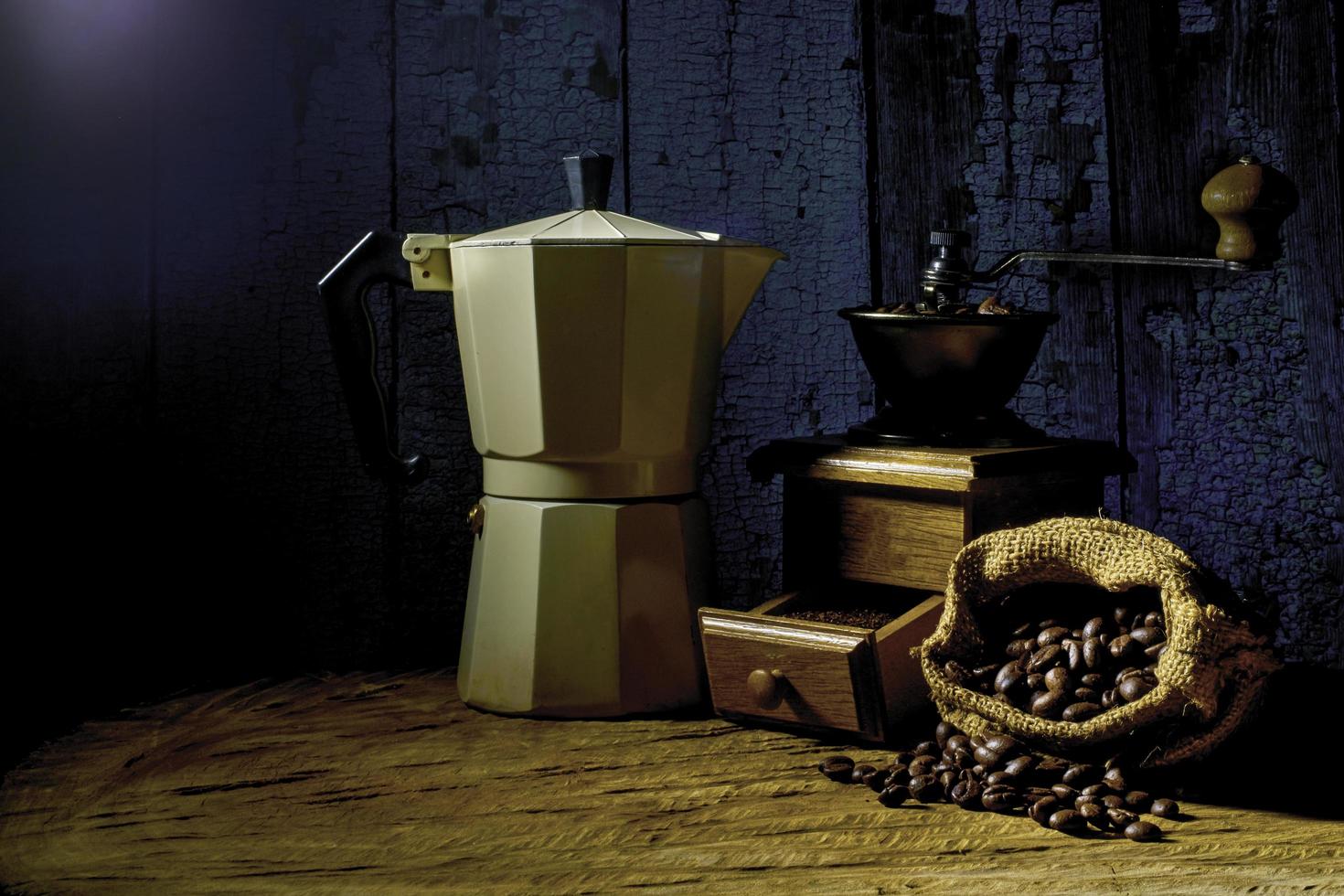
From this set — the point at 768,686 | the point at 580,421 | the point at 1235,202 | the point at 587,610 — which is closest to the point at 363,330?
the point at 580,421

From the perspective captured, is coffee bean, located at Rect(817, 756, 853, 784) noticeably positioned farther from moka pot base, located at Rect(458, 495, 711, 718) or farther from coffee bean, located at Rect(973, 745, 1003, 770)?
moka pot base, located at Rect(458, 495, 711, 718)

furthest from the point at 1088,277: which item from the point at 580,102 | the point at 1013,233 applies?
the point at 580,102

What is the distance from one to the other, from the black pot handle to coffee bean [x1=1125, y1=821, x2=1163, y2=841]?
73 centimetres

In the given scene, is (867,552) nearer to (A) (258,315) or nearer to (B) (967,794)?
(B) (967,794)

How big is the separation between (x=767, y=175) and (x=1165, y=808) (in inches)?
34.6

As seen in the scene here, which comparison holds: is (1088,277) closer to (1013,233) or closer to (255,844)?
(1013,233)

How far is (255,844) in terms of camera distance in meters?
0.92

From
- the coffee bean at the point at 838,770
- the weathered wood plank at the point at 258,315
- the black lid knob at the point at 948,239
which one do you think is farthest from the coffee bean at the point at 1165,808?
the weathered wood plank at the point at 258,315

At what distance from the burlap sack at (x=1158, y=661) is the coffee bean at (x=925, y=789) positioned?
3.5 inches

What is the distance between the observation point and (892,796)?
3.29 ft

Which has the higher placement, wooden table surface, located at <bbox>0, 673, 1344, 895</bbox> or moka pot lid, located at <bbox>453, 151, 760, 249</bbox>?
moka pot lid, located at <bbox>453, 151, 760, 249</bbox>

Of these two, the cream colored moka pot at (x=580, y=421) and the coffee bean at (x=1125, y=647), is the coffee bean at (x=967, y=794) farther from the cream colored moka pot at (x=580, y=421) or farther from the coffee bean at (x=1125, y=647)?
the cream colored moka pot at (x=580, y=421)

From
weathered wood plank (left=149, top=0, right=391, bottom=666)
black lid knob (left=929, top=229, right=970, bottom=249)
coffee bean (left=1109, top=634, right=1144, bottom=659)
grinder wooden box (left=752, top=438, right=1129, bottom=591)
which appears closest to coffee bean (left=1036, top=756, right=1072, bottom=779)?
coffee bean (left=1109, top=634, right=1144, bottom=659)

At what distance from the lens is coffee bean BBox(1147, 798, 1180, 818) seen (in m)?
0.96
